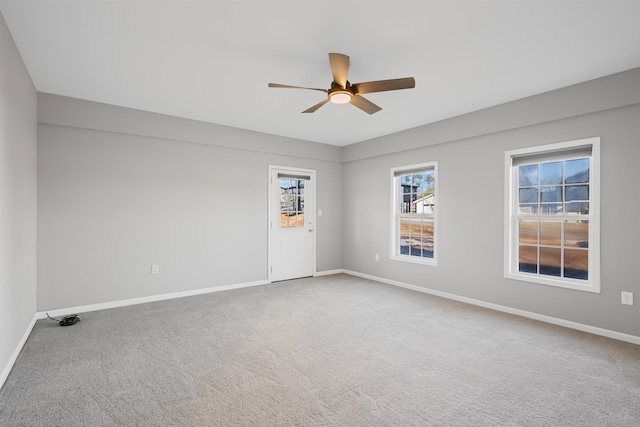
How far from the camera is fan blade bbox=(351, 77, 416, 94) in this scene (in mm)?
2605

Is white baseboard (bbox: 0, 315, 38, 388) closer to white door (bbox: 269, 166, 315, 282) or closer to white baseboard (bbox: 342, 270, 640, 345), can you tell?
white door (bbox: 269, 166, 315, 282)

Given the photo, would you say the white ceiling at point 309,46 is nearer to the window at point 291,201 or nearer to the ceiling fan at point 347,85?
the ceiling fan at point 347,85

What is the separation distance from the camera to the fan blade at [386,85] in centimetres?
261

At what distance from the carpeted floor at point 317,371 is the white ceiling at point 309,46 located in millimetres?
2649

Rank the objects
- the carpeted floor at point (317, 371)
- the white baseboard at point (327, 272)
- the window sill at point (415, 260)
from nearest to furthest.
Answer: the carpeted floor at point (317, 371) → the window sill at point (415, 260) → the white baseboard at point (327, 272)

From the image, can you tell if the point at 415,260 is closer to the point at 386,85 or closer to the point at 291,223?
the point at 291,223

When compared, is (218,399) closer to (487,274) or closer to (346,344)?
(346,344)

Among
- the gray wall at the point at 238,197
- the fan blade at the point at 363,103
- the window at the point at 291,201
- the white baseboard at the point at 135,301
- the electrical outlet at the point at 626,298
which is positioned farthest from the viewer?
the window at the point at 291,201

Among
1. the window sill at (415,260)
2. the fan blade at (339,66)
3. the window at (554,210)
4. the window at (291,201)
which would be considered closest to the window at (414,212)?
the window sill at (415,260)

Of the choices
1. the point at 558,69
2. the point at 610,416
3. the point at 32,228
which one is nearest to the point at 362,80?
the point at 558,69

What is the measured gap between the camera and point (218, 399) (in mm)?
2201

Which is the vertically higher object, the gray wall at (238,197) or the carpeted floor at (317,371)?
the gray wall at (238,197)

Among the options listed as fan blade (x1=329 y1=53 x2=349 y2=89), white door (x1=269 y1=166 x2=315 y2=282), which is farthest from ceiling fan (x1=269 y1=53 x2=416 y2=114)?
white door (x1=269 y1=166 x2=315 y2=282)

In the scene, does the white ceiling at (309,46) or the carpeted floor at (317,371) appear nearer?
the carpeted floor at (317,371)
